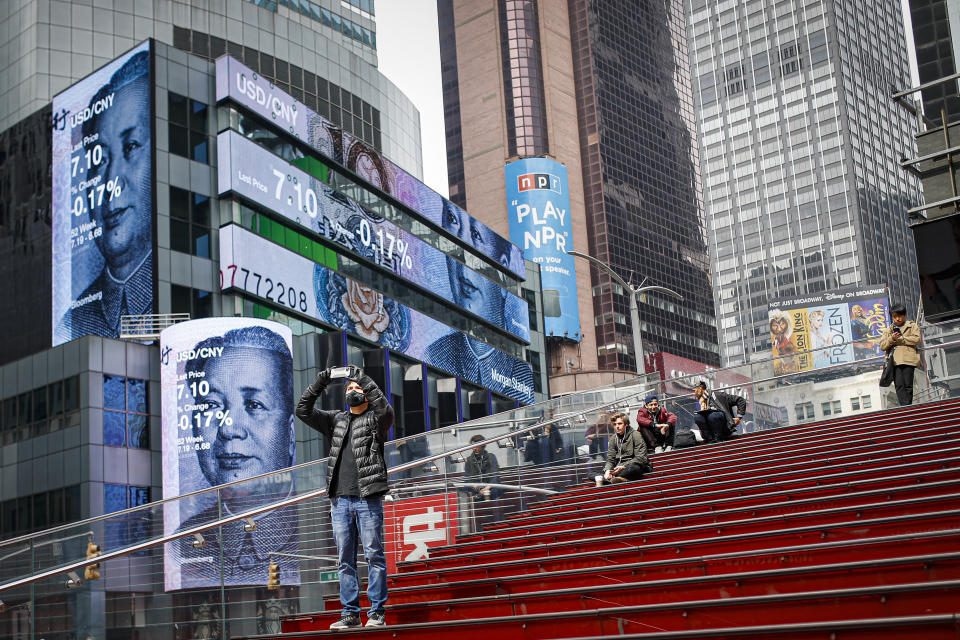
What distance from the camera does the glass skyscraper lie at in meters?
156

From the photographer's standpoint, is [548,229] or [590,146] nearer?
[548,229]

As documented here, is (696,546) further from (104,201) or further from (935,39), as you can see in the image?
(104,201)

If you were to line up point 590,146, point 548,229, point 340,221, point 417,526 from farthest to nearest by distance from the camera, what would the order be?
point 590,146, point 548,229, point 340,221, point 417,526

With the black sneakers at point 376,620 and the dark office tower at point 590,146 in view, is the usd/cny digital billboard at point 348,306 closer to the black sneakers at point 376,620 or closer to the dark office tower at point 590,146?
the black sneakers at point 376,620

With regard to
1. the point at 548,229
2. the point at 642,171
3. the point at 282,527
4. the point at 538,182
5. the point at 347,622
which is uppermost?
the point at 642,171

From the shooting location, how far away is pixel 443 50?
5812 inches

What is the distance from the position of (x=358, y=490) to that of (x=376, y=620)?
3.54 ft

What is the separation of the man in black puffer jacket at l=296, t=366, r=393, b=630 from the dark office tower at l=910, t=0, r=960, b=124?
1181 inches

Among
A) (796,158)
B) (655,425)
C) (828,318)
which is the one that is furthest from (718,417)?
(796,158)

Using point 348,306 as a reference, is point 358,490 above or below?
below

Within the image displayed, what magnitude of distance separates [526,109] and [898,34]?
89261mm

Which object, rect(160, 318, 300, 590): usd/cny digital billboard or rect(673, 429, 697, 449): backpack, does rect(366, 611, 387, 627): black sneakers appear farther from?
rect(160, 318, 300, 590): usd/cny digital billboard

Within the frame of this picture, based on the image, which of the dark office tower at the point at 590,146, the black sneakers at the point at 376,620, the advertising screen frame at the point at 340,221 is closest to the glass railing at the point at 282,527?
the black sneakers at the point at 376,620

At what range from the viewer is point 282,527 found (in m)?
10.9
